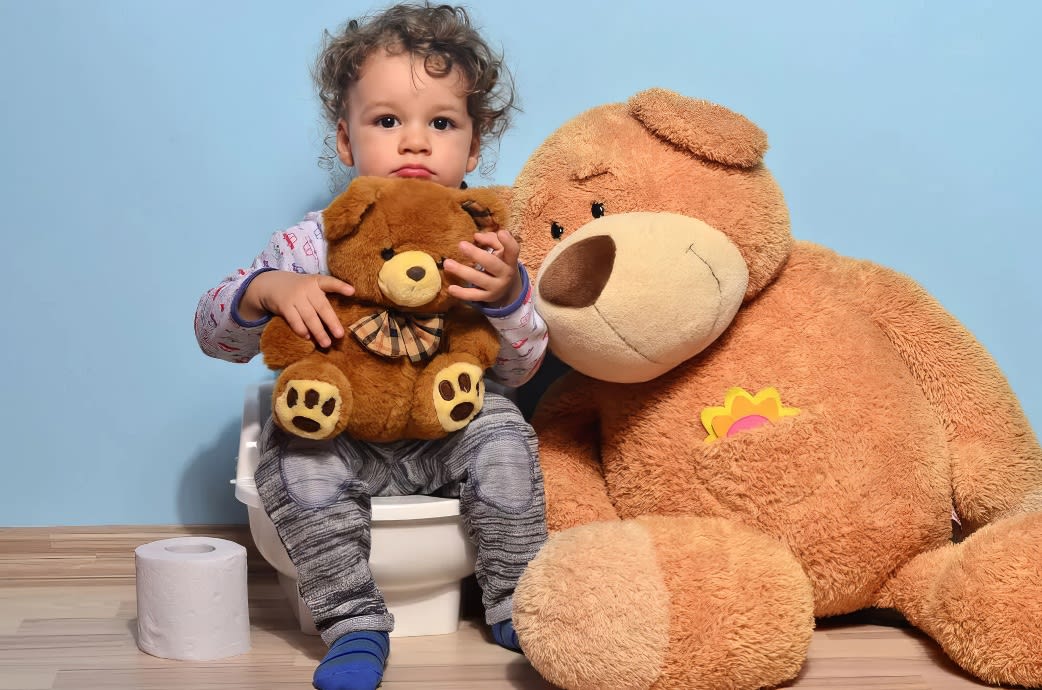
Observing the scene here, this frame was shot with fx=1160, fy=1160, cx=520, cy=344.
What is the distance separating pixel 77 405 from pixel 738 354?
0.95 meters

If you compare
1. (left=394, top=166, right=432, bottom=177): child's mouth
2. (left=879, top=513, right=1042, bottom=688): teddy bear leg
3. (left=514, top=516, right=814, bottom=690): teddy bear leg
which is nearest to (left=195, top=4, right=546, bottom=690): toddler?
(left=394, top=166, right=432, bottom=177): child's mouth

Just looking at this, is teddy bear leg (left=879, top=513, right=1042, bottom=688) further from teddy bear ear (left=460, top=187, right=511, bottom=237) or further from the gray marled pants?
teddy bear ear (left=460, top=187, right=511, bottom=237)

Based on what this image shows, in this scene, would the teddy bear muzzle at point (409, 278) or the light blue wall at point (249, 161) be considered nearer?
the teddy bear muzzle at point (409, 278)

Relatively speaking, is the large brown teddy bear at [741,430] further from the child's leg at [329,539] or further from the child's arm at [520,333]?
the child's leg at [329,539]

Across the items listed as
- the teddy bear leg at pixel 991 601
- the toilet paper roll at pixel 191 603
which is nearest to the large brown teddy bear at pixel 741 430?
the teddy bear leg at pixel 991 601

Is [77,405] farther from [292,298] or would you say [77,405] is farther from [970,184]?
[970,184]

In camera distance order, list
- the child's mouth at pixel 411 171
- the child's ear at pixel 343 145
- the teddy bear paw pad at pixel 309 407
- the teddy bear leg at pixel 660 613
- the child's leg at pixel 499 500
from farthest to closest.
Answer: the child's ear at pixel 343 145, the child's mouth at pixel 411 171, the child's leg at pixel 499 500, the teddy bear paw pad at pixel 309 407, the teddy bear leg at pixel 660 613

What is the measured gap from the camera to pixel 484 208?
1.32m

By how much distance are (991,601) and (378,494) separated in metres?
0.71

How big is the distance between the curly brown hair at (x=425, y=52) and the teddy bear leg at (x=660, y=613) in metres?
0.63

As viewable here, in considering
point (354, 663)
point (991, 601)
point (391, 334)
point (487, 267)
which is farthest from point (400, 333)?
point (991, 601)

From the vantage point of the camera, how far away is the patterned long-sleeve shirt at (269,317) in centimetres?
135

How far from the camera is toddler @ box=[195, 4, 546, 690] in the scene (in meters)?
1.29

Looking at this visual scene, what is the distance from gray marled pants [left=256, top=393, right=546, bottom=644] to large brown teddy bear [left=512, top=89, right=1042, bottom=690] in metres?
0.10
